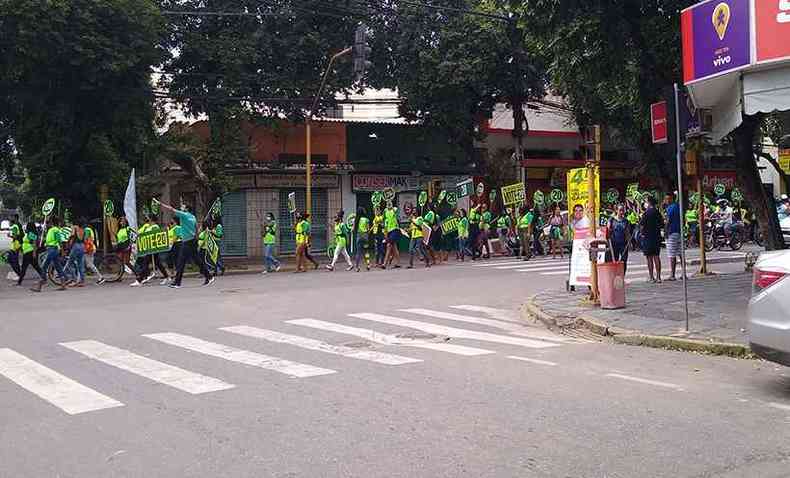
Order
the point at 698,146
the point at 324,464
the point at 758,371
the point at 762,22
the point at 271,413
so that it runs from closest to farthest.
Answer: the point at 324,464 < the point at 271,413 < the point at 758,371 < the point at 762,22 < the point at 698,146

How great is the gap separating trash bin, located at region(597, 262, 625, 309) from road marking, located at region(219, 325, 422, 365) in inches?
187

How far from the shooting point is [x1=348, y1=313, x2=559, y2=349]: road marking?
9.77m

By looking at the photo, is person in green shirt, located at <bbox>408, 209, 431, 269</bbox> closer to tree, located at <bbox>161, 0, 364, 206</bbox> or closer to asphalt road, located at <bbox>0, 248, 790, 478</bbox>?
tree, located at <bbox>161, 0, 364, 206</bbox>

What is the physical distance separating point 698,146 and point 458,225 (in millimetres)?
11105

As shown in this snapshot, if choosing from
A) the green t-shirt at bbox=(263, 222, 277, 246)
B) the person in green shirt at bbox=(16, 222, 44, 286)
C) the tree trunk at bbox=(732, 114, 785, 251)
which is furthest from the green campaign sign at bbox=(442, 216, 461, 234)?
the person in green shirt at bbox=(16, 222, 44, 286)

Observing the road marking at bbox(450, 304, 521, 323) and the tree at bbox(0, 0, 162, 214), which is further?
the tree at bbox(0, 0, 162, 214)

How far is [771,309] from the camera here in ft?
21.2

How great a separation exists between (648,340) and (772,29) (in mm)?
4160

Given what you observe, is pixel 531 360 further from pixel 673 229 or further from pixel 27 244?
pixel 27 244

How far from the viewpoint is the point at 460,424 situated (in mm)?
5781

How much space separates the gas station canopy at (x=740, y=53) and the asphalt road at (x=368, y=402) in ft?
11.7

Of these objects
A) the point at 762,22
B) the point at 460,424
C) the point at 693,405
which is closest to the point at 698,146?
the point at 762,22

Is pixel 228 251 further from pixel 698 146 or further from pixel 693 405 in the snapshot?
pixel 693 405

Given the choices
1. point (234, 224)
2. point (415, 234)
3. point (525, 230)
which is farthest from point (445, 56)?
point (234, 224)
